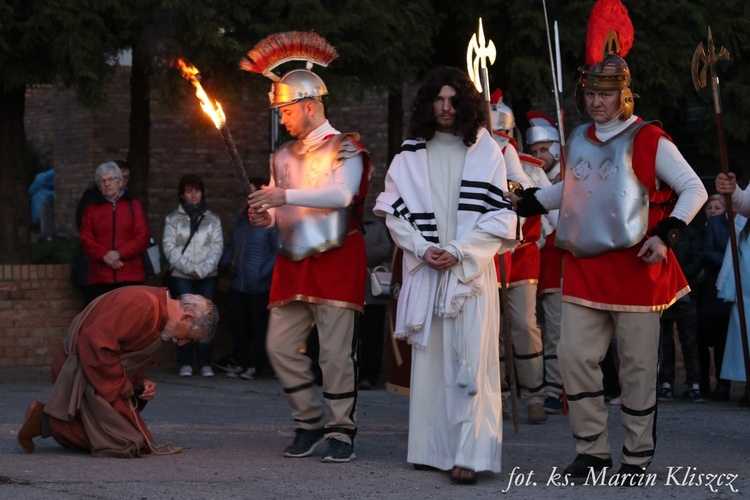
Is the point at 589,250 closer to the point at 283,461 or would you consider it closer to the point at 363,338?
the point at 283,461

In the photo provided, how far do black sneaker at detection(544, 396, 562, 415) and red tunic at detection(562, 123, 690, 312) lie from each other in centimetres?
338

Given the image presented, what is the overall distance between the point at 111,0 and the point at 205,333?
4.84 meters

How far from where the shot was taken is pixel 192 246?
12.2 meters

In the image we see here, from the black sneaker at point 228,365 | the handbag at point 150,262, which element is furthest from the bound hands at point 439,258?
the black sneaker at point 228,365

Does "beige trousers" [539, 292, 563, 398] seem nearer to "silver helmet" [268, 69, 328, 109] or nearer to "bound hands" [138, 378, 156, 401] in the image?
"silver helmet" [268, 69, 328, 109]

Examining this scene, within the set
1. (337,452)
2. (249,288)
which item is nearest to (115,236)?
(249,288)

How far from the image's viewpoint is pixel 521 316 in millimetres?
9594

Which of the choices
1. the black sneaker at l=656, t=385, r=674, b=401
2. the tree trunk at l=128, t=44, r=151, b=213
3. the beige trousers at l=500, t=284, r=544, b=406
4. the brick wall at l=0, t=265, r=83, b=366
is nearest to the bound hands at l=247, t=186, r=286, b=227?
the beige trousers at l=500, t=284, r=544, b=406

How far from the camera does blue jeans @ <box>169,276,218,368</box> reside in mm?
12258

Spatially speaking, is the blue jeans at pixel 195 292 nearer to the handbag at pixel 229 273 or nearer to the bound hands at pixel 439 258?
the handbag at pixel 229 273

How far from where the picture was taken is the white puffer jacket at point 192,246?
1215 cm

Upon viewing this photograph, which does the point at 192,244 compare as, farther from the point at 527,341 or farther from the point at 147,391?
the point at 147,391

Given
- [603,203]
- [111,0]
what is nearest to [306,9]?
[111,0]

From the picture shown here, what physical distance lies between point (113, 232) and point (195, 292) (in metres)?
0.97
